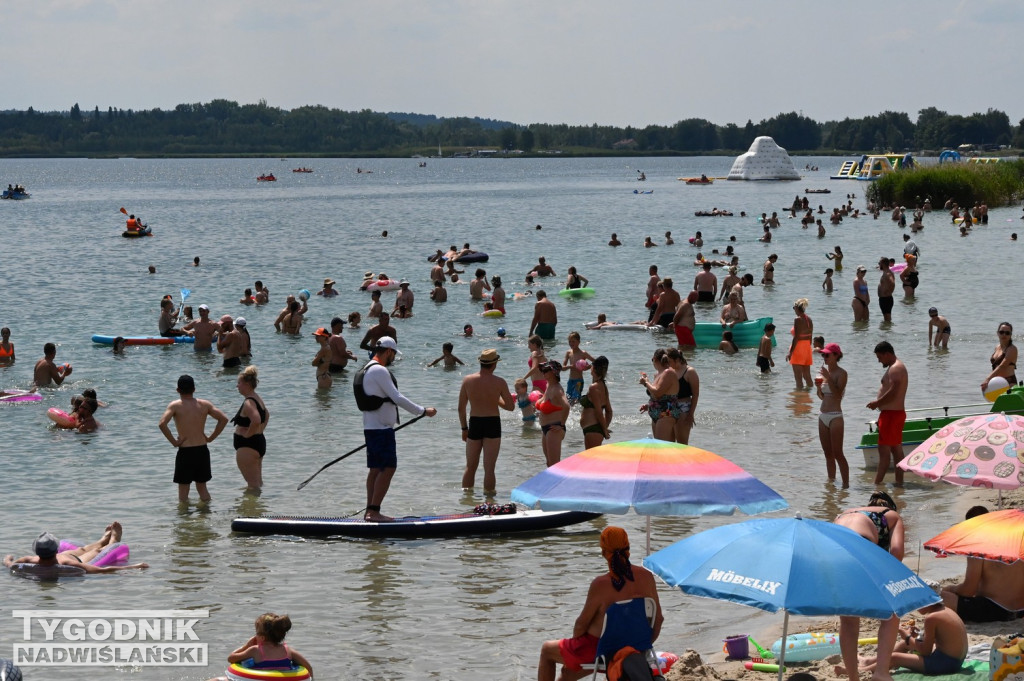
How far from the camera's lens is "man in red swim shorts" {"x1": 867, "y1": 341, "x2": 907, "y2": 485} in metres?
12.2

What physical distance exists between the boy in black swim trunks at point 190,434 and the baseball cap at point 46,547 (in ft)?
5.49

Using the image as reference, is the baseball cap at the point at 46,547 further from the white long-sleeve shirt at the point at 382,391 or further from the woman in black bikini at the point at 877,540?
the woman in black bikini at the point at 877,540

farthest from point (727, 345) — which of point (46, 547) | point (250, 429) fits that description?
point (46, 547)

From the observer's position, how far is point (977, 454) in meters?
9.59

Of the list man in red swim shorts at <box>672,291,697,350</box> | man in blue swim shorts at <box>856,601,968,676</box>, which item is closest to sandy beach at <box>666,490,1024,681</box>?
man in blue swim shorts at <box>856,601,968,676</box>

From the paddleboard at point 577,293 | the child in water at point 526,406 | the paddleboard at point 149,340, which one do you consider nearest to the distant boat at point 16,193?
the paddleboard at point 577,293

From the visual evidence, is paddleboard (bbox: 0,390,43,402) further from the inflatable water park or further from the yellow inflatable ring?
the inflatable water park

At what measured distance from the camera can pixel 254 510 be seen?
42.6 ft

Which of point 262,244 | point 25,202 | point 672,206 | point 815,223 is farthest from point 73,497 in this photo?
point 25,202

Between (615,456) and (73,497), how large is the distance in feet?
26.9

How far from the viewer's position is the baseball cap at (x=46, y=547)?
10711 mm

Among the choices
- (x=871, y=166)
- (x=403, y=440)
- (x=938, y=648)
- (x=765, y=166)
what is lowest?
(x=403, y=440)

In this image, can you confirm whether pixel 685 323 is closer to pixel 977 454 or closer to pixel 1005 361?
pixel 1005 361

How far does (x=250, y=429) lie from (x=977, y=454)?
7464 mm
